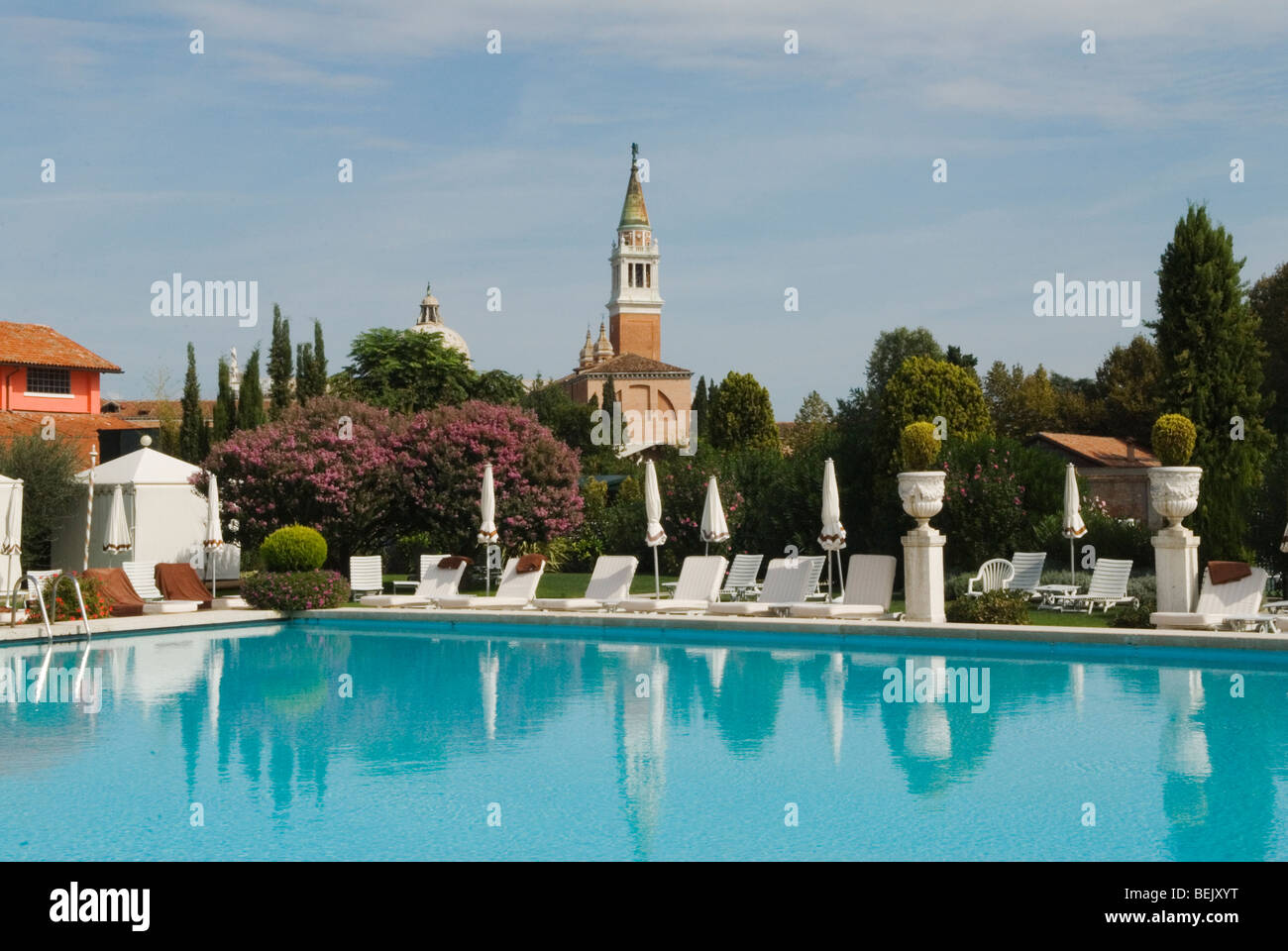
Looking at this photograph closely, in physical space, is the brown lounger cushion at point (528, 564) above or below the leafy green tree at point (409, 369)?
below

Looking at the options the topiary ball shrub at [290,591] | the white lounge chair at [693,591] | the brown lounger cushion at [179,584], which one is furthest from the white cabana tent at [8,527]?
the white lounge chair at [693,591]

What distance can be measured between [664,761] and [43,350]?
38534 mm

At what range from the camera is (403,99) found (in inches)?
821

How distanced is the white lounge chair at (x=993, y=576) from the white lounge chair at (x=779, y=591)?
2489 mm

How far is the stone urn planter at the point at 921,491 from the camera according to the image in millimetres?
15250

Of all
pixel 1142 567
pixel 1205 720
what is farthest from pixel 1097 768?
pixel 1142 567

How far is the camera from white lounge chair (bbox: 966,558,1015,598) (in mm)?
18141

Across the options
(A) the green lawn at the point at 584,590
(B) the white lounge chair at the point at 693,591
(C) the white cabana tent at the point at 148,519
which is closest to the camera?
(A) the green lawn at the point at 584,590

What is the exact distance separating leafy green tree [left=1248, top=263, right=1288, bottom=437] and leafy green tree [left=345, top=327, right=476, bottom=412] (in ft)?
74.6

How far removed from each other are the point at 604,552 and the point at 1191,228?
44.0 ft

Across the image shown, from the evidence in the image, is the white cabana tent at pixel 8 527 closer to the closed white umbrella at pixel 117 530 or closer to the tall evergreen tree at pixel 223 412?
the closed white umbrella at pixel 117 530

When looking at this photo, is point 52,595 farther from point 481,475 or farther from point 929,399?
point 929,399

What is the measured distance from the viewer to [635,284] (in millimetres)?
107812
